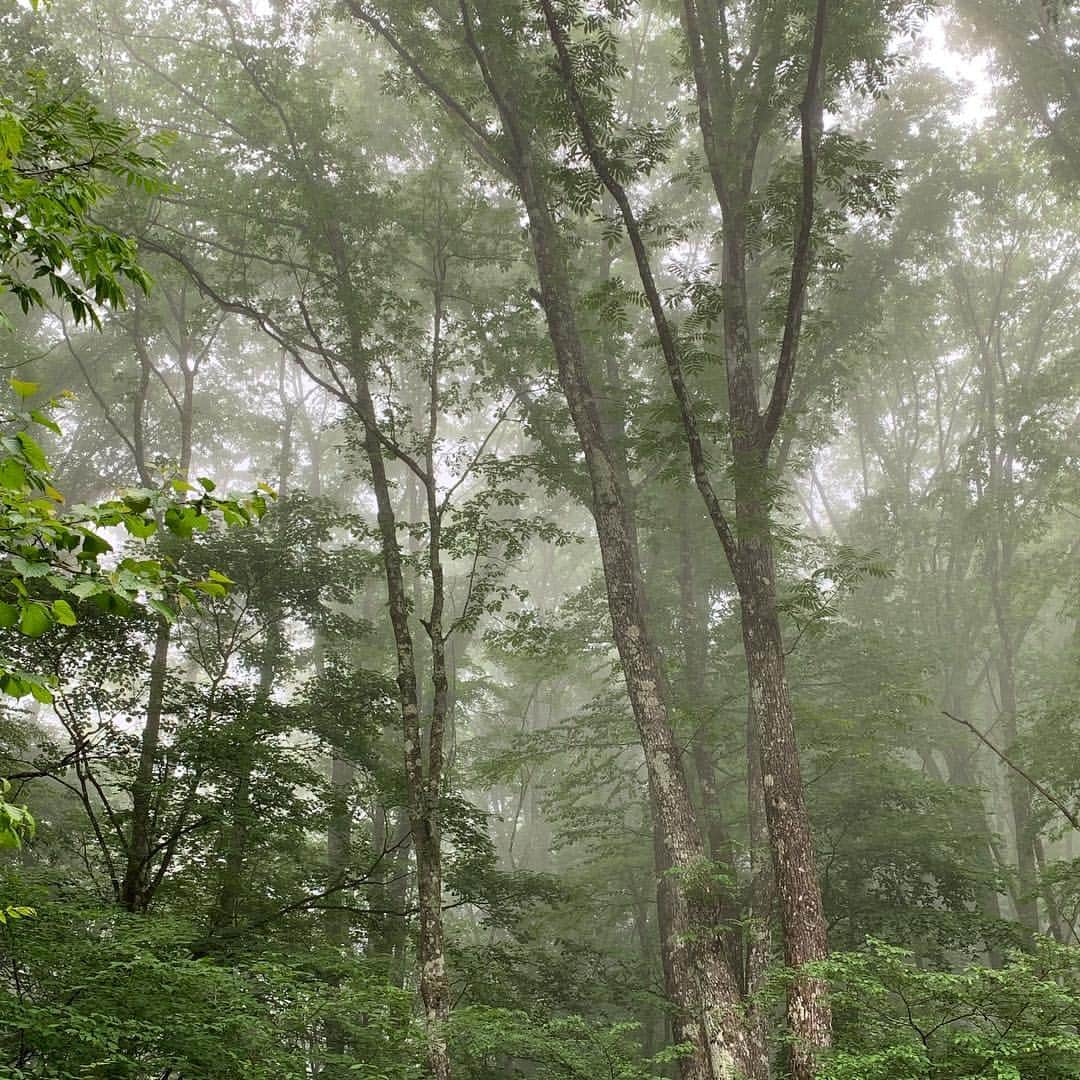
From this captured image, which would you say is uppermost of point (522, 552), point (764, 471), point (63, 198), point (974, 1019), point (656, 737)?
point (522, 552)

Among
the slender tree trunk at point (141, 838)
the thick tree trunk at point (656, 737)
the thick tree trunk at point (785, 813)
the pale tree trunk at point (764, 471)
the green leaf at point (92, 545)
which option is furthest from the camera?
the slender tree trunk at point (141, 838)

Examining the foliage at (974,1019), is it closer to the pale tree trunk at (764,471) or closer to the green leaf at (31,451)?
the pale tree trunk at (764,471)

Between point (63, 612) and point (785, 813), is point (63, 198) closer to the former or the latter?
point (63, 612)

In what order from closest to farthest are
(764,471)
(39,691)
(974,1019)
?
(39,691)
(974,1019)
(764,471)

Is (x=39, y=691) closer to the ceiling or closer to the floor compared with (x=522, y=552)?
closer to the floor

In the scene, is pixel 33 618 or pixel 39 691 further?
pixel 39 691

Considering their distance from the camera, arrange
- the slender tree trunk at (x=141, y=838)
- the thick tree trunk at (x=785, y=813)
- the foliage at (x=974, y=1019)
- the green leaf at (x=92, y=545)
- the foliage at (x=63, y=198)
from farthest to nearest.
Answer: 1. the slender tree trunk at (x=141, y=838)
2. the thick tree trunk at (x=785, y=813)
3. the foliage at (x=974, y=1019)
4. the foliage at (x=63, y=198)
5. the green leaf at (x=92, y=545)

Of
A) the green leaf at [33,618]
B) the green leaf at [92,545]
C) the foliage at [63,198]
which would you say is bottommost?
the green leaf at [33,618]

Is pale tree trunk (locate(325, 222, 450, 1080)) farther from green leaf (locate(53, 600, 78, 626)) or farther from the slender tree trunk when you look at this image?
green leaf (locate(53, 600, 78, 626))

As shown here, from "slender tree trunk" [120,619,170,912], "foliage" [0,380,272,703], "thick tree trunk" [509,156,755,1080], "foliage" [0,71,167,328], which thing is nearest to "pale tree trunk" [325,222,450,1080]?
"thick tree trunk" [509,156,755,1080]

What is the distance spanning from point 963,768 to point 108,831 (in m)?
15.9

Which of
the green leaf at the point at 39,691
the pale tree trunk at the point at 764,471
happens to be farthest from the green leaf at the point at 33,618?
the pale tree trunk at the point at 764,471

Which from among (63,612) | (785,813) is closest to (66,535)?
(63,612)

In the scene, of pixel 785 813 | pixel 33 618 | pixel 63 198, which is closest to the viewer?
Result: pixel 33 618
